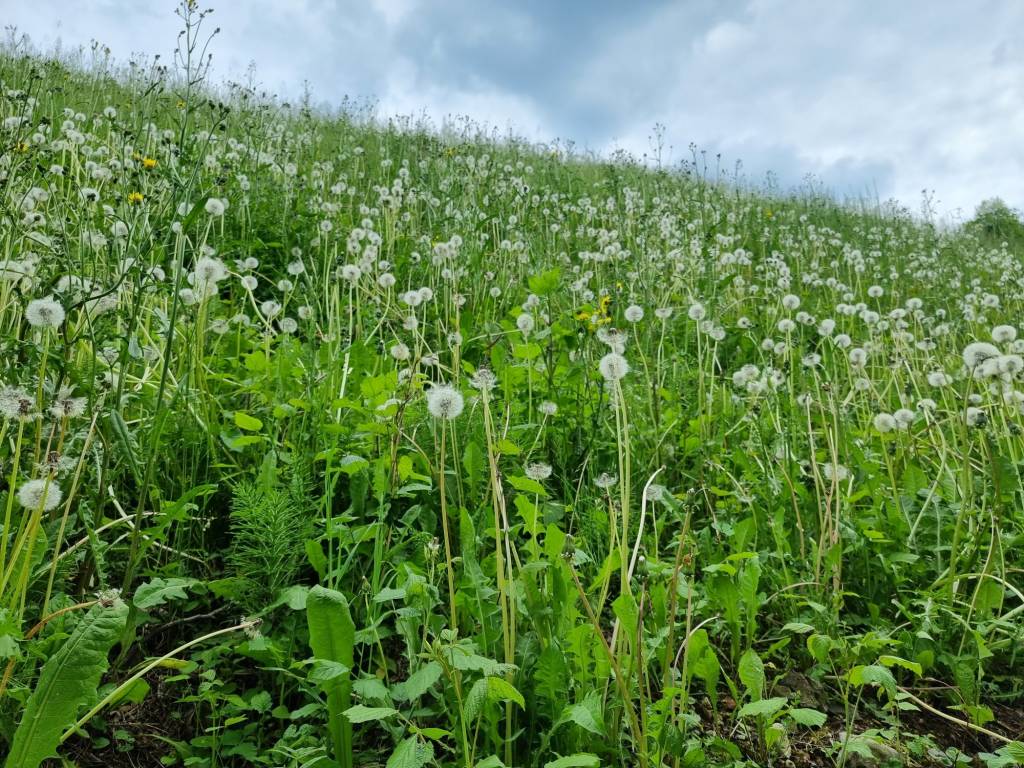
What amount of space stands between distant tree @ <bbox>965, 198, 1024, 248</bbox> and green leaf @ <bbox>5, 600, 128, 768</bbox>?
14.6 metres

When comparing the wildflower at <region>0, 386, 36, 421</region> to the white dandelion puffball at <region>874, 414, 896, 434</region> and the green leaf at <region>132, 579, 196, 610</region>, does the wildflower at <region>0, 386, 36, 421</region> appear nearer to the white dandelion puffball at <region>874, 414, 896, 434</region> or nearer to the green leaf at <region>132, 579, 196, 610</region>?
the green leaf at <region>132, 579, 196, 610</region>

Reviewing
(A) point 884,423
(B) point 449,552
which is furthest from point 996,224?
(B) point 449,552

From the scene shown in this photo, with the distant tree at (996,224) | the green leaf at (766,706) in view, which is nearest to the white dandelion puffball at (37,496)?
the green leaf at (766,706)

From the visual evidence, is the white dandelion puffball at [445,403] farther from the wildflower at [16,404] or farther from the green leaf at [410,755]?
the wildflower at [16,404]

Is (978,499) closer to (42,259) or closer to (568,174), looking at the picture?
(42,259)

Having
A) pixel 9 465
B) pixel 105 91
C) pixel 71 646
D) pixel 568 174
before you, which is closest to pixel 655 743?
pixel 71 646

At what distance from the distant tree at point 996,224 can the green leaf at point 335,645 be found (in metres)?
14.3

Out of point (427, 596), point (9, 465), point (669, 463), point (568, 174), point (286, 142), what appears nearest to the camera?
point (427, 596)

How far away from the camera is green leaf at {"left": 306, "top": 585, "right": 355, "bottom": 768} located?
4.27ft

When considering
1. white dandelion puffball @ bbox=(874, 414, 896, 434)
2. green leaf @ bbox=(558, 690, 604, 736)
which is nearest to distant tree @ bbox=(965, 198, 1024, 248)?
white dandelion puffball @ bbox=(874, 414, 896, 434)

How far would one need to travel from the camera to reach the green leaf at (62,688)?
1132 mm

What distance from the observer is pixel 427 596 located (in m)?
1.41

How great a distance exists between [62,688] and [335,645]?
1.46 ft

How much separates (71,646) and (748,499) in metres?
1.69
